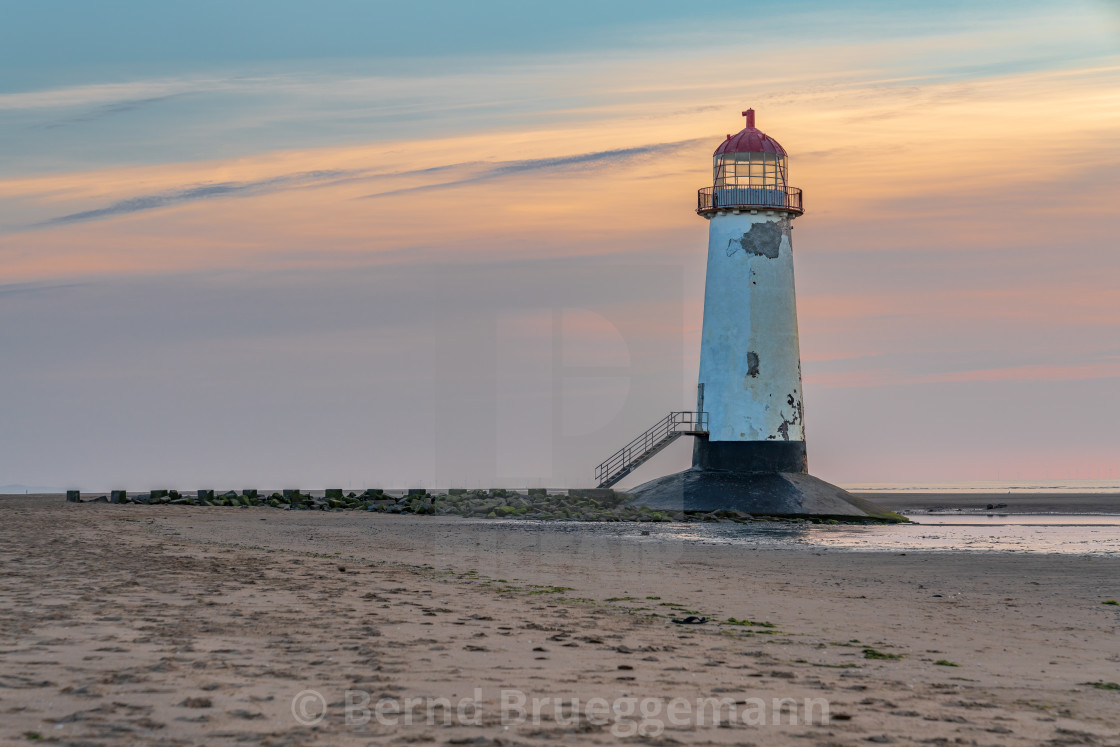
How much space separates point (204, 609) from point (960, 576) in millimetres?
12546

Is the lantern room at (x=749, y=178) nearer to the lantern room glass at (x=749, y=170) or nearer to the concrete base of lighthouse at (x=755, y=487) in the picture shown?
the lantern room glass at (x=749, y=170)

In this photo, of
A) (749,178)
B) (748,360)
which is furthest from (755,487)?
(749,178)

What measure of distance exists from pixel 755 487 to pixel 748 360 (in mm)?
4472

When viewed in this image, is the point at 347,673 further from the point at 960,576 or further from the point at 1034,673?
the point at 960,576

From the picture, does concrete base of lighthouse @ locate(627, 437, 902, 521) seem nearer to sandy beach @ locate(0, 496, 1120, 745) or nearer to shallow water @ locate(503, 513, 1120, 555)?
shallow water @ locate(503, 513, 1120, 555)

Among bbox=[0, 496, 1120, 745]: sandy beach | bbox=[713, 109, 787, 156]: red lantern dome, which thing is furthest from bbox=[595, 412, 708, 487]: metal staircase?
bbox=[0, 496, 1120, 745]: sandy beach

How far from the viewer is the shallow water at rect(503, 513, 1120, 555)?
996 inches

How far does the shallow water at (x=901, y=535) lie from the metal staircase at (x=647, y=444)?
6.05m

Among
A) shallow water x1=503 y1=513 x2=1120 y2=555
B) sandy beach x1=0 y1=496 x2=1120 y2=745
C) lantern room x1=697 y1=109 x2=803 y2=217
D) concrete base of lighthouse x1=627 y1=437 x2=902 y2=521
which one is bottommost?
sandy beach x1=0 y1=496 x2=1120 y2=745

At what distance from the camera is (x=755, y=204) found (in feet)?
130

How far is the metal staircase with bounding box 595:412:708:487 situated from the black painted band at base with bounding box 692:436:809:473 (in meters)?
0.98

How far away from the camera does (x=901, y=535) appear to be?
30.5 metres

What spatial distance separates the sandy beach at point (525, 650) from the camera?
7.40 m

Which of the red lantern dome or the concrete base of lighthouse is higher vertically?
the red lantern dome
